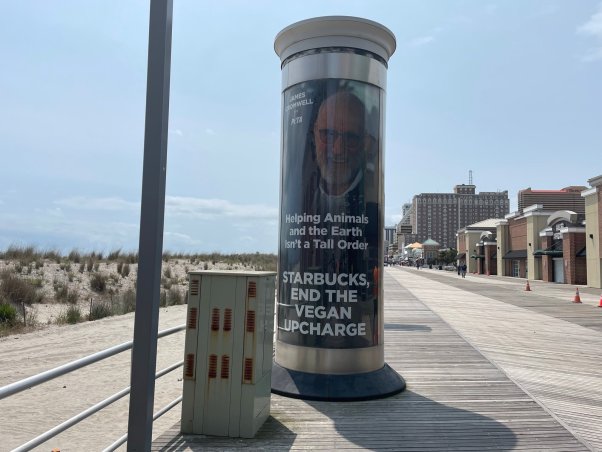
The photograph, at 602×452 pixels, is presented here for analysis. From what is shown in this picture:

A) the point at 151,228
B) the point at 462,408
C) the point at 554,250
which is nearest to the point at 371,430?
the point at 462,408

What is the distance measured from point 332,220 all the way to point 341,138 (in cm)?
103

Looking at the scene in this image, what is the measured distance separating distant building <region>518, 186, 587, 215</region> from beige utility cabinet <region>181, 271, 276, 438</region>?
94.4 m

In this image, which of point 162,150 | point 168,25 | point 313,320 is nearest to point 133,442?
point 162,150

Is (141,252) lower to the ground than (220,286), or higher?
higher

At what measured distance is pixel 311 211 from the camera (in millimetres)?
5828

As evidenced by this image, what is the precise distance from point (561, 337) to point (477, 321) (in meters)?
2.60

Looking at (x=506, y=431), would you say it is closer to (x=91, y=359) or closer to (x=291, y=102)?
(x=91, y=359)

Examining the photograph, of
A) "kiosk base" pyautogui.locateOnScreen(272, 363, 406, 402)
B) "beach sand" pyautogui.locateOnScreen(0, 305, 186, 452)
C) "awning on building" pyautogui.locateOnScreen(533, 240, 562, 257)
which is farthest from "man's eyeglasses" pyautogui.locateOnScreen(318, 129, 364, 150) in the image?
"awning on building" pyautogui.locateOnScreen(533, 240, 562, 257)

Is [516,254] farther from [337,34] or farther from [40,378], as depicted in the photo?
[40,378]

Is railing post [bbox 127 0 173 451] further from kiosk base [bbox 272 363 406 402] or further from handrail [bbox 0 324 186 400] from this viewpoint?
kiosk base [bbox 272 363 406 402]

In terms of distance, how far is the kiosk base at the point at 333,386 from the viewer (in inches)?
215

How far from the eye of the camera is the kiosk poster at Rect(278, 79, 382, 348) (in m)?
5.67

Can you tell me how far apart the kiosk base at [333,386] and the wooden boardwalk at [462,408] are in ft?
0.35

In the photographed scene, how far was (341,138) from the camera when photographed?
19.1ft
